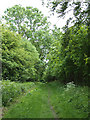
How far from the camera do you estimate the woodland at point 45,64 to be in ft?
22.5

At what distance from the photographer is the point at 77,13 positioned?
6.23m

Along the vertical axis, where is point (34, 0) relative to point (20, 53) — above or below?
above

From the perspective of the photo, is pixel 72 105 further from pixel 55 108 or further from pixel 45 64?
pixel 45 64

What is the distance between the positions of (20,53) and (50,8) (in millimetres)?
14653

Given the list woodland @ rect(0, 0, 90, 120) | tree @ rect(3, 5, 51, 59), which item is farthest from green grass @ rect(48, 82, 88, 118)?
tree @ rect(3, 5, 51, 59)

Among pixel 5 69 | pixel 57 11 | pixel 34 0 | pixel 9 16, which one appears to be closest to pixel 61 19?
pixel 57 11

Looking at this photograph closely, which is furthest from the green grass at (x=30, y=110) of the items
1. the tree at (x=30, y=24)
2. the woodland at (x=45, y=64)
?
the tree at (x=30, y=24)

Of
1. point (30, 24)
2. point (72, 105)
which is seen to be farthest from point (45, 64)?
point (72, 105)

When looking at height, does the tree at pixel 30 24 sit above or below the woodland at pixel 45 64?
above

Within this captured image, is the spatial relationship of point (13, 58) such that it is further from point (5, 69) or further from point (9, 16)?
point (9, 16)

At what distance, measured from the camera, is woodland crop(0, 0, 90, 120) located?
6.87 meters

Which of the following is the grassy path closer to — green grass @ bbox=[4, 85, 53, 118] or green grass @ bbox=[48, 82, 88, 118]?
green grass @ bbox=[4, 85, 53, 118]

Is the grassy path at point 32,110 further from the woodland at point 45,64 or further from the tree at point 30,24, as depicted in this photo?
the tree at point 30,24

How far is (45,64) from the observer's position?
42.1m
